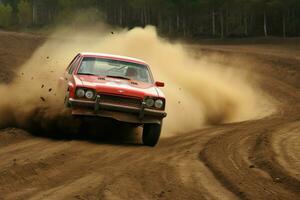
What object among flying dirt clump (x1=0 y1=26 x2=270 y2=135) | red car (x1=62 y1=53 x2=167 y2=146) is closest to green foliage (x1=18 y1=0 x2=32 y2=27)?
flying dirt clump (x1=0 y1=26 x2=270 y2=135)

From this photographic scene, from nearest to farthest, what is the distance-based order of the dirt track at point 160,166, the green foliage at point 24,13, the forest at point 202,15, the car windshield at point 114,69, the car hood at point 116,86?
1. the dirt track at point 160,166
2. the car hood at point 116,86
3. the car windshield at point 114,69
4. the forest at point 202,15
5. the green foliage at point 24,13

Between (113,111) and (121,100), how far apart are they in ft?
0.83

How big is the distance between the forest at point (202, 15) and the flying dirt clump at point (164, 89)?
104ft

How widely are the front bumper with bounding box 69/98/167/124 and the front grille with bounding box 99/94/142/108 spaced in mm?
72

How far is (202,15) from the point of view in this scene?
69062 mm

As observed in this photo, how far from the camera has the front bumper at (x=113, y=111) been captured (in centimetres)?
1051

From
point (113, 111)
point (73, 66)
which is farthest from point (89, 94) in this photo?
point (73, 66)

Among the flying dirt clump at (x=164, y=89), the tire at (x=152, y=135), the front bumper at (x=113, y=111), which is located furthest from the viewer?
the flying dirt clump at (x=164, y=89)

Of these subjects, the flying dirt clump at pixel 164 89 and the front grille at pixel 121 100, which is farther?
the flying dirt clump at pixel 164 89

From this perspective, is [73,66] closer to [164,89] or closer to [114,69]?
[114,69]

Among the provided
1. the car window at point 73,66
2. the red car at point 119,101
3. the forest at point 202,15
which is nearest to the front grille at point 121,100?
the red car at point 119,101

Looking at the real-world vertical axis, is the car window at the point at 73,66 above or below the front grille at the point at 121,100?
above

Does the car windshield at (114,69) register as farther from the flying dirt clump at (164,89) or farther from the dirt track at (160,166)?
the dirt track at (160,166)

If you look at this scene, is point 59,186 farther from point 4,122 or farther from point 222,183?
point 4,122
